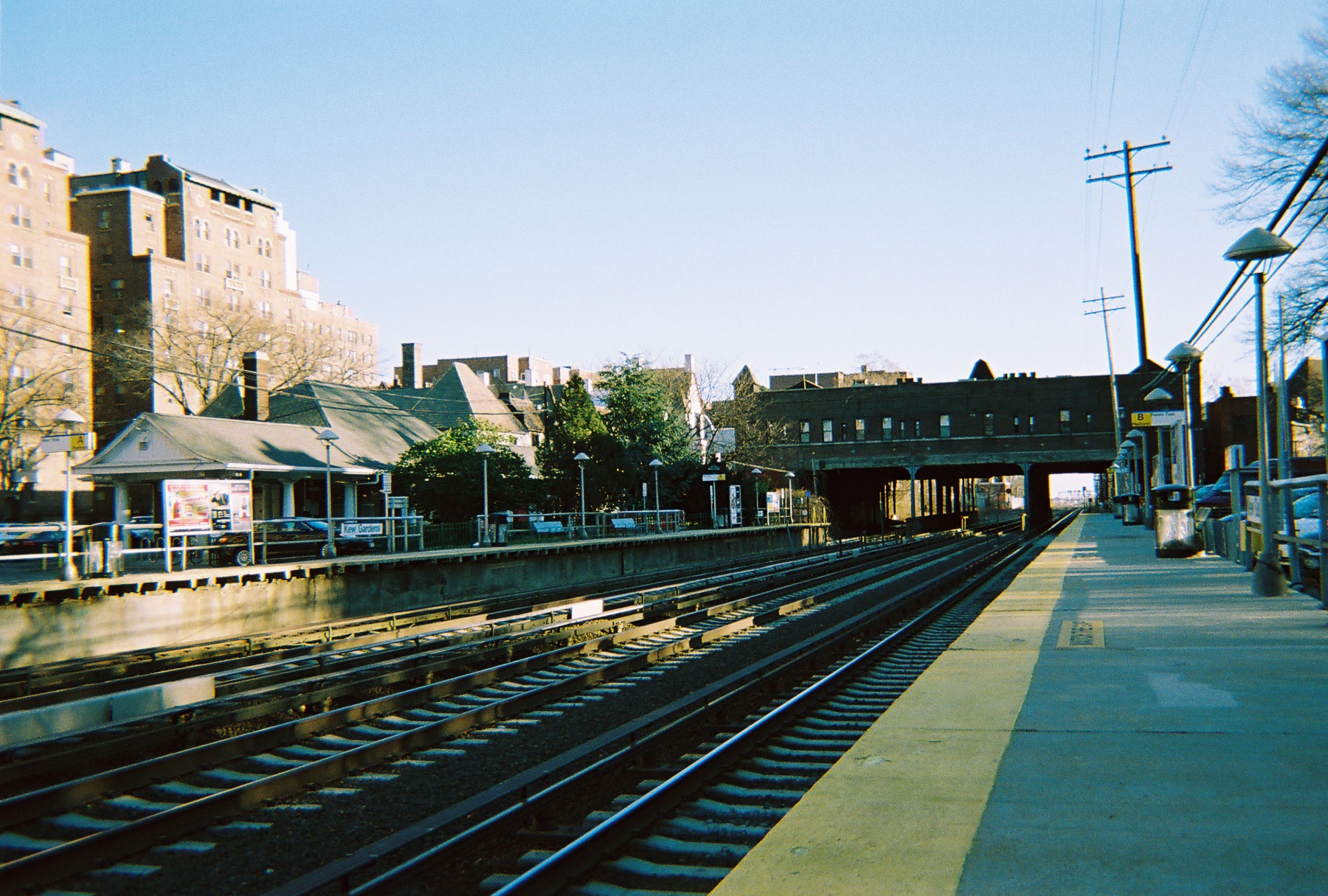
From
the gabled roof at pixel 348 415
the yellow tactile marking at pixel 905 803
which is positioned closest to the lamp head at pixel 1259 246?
the yellow tactile marking at pixel 905 803

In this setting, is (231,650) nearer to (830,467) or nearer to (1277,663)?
(1277,663)

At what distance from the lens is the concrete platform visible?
4.58 metres

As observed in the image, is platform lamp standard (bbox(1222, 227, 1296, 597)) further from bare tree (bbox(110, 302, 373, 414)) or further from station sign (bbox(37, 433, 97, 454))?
bare tree (bbox(110, 302, 373, 414))

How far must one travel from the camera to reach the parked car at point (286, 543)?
86.5 feet

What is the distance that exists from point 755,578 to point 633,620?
12121 mm

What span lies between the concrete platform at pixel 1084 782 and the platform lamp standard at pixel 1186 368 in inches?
519

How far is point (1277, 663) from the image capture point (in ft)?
31.5

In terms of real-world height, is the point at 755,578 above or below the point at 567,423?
below

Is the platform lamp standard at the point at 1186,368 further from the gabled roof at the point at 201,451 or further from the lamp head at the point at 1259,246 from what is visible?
the gabled roof at the point at 201,451

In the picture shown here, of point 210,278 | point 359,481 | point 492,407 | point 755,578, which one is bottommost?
point 755,578

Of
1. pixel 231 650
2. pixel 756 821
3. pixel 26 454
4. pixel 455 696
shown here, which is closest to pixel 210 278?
pixel 26 454

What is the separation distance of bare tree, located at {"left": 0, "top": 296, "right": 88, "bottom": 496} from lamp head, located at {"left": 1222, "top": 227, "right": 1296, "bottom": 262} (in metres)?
50.3

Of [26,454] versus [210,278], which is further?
[210,278]

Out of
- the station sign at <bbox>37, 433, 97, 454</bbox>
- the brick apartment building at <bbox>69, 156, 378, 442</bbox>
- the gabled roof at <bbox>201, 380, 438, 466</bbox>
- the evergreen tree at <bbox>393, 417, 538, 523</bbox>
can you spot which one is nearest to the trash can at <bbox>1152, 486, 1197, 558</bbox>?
the station sign at <bbox>37, 433, 97, 454</bbox>
